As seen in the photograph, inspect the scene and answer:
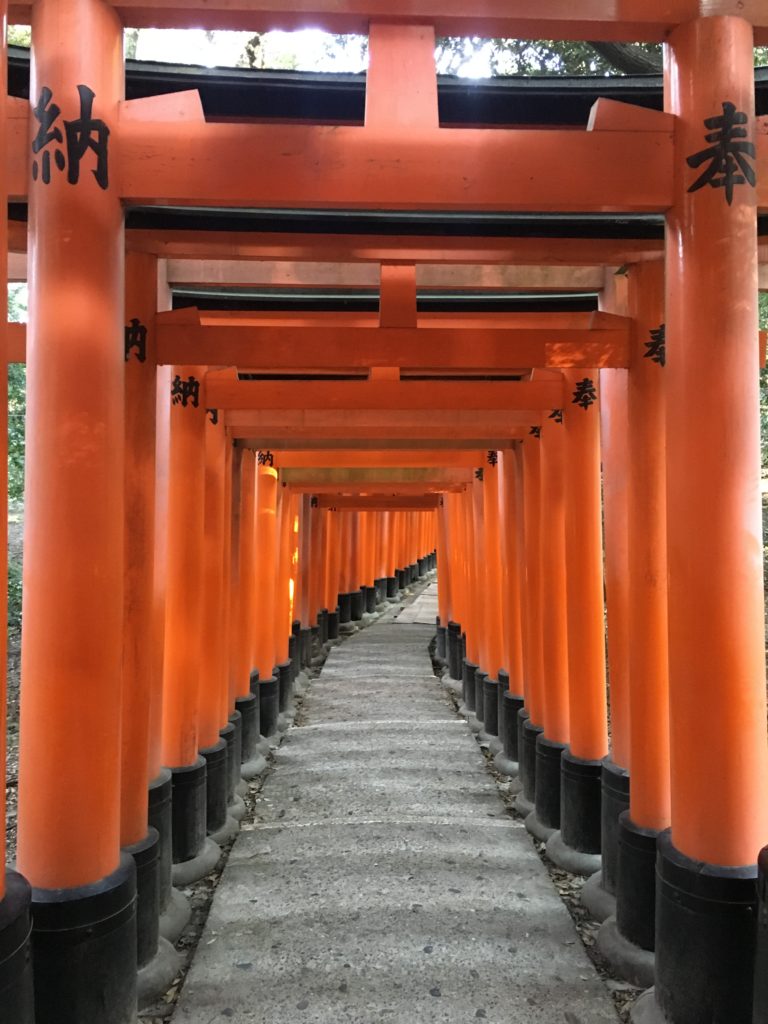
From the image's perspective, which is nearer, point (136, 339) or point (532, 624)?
point (136, 339)

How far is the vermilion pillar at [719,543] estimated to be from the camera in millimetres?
3010

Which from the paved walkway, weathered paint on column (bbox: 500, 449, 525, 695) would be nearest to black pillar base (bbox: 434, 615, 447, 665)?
weathered paint on column (bbox: 500, 449, 525, 695)

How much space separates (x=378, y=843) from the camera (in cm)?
584

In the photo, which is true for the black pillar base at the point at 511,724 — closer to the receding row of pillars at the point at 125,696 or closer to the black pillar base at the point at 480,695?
the black pillar base at the point at 480,695

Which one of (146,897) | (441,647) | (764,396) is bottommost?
(441,647)

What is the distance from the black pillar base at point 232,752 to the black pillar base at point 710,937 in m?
4.09

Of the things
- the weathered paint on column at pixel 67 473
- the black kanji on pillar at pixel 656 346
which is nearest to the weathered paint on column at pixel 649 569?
the black kanji on pillar at pixel 656 346

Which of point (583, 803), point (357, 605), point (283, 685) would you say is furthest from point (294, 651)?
point (357, 605)

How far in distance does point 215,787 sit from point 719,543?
14.7 ft

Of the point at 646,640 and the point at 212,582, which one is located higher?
the point at 212,582

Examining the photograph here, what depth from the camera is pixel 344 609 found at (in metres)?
20.6

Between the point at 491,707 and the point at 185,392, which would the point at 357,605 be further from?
the point at 185,392

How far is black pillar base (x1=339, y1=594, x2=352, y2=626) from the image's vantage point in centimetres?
2047

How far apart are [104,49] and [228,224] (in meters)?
0.97
